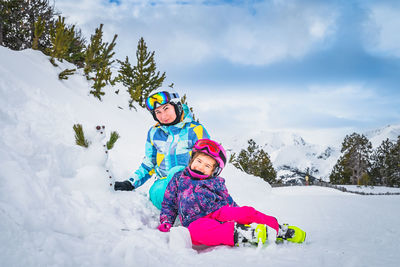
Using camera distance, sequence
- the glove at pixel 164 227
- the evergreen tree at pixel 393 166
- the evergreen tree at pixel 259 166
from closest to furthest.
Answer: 1. the glove at pixel 164 227
2. the evergreen tree at pixel 393 166
3. the evergreen tree at pixel 259 166

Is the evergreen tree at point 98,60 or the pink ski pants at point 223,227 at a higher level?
the evergreen tree at point 98,60

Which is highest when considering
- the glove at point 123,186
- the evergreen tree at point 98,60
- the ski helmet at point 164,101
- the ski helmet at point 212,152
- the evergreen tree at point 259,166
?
the evergreen tree at point 98,60

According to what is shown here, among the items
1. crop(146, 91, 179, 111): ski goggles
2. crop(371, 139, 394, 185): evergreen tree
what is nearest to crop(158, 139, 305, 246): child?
crop(146, 91, 179, 111): ski goggles

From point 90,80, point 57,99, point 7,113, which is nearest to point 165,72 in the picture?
point 90,80

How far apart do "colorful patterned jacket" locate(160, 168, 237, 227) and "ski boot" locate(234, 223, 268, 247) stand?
492mm

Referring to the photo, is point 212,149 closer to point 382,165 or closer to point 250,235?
point 250,235

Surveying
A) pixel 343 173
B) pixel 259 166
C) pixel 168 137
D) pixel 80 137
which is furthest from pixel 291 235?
pixel 343 173

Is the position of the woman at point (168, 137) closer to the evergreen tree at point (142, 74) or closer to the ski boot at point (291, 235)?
the ski boot at point (291, 235)

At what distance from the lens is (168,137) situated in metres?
3.21

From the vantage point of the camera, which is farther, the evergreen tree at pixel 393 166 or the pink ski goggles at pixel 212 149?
the evergreen tree at pixel 393 166

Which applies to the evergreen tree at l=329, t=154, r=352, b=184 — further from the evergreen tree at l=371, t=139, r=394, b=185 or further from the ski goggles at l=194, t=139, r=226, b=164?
the ski goggles at l=194, t=139, r=226, b=164

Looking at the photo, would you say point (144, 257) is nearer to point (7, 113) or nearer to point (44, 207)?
point (44, 207)

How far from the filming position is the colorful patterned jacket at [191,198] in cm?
233

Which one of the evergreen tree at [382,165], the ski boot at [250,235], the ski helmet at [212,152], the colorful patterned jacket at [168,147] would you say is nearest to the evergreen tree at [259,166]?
the evergreen tree at [382,165]
